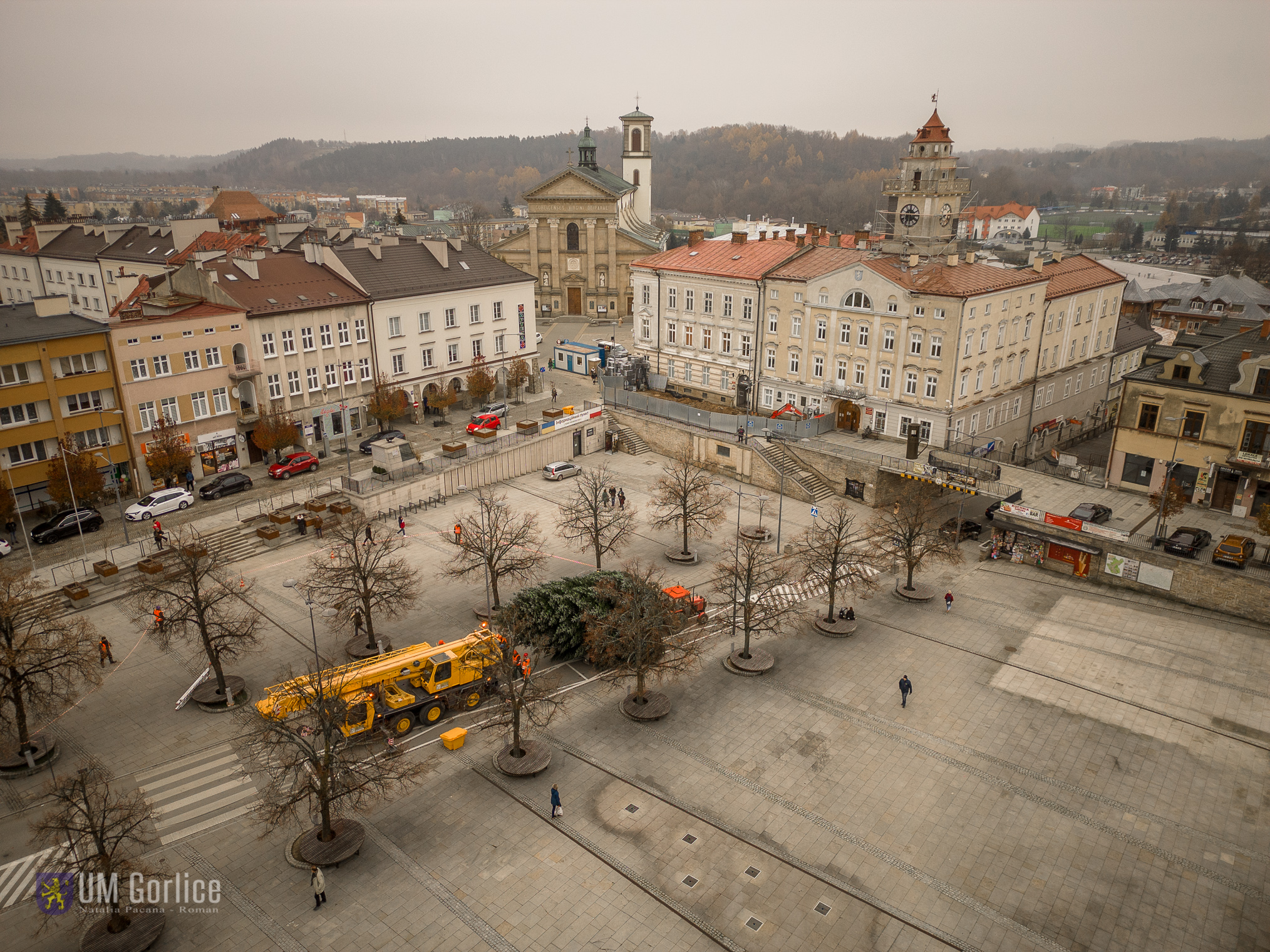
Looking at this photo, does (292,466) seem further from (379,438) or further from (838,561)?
(838,561)

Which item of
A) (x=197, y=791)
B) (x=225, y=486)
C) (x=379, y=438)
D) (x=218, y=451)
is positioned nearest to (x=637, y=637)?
(x=197, y=791)

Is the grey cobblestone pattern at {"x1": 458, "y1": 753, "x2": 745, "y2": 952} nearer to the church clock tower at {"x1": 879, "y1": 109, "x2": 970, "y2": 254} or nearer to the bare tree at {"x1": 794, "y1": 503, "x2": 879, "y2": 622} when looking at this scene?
the bare tree at {"x1": 794, "y1": 503, "x2": 879, "y2": 622}

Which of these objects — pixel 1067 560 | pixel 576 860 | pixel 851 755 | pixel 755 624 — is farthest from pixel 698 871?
pixel 1067 560

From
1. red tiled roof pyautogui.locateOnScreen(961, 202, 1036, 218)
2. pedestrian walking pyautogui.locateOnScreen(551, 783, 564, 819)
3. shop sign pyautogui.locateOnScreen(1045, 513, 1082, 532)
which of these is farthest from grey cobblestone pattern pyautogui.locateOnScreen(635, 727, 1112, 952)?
red tiled roof pyautogui.locateOnScreen(961, 202, 1036, 218)

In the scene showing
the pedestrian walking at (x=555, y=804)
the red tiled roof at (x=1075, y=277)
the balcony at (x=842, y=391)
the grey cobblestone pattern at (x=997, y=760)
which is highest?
the red tiled roof at (x=1075, y=277)

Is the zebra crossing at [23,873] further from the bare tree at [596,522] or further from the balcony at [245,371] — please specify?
the balcony at [245,371]

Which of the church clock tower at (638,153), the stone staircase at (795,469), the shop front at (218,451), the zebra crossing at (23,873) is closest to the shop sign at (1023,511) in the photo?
the stone staircase at (795,469)

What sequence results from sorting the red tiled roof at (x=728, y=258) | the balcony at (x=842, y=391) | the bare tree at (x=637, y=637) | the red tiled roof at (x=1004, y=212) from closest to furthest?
the bare tree at (x=637, y=637)
the balcony at (x=842, y=391)
the red tiled roof at (x=728, y=258)
the red tiled roof at (x=1004, y=212)
